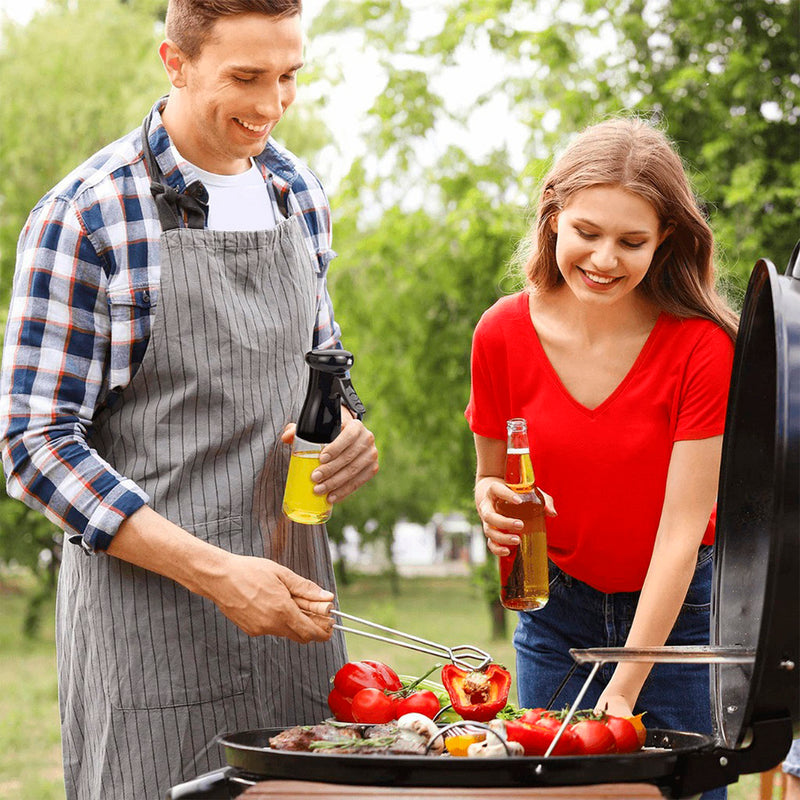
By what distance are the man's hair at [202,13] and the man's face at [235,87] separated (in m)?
0.01

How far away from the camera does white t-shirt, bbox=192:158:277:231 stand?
88.0 inches

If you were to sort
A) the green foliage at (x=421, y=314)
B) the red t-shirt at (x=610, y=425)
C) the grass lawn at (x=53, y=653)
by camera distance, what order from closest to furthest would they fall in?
the red t-shirt at (x=610, y=425) < the grass lawn at (x=53, y=653) < the green foliage at (x=421, y=314)

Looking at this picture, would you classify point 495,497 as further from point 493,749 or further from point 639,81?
point 639,81

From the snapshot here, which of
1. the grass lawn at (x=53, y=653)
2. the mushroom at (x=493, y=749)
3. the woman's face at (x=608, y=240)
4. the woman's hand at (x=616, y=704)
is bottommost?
the grass lawn at (x=53, y=653)

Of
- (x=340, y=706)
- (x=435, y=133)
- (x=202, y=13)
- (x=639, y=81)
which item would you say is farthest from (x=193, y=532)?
(x=435, y=133)

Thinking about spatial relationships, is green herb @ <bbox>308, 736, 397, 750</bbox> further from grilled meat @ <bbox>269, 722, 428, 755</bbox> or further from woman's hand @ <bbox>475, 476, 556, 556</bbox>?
woman's hand @ <bbox>475, 476, 556, 556</bbox>

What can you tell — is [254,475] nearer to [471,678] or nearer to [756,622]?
[471,678]

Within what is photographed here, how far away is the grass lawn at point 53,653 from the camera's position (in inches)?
319

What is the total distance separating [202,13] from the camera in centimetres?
204

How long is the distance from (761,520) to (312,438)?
2.65 ft

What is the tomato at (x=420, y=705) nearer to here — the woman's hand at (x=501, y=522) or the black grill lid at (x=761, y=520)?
the woman's hand at (x=501, y=522)

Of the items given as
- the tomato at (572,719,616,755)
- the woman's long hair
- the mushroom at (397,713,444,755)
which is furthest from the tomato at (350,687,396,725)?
the woman's long hair

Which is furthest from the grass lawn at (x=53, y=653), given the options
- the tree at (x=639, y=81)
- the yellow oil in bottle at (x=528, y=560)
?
the yellow oil in bottle at (x=528, y=560)

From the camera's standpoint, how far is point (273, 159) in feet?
7.91
